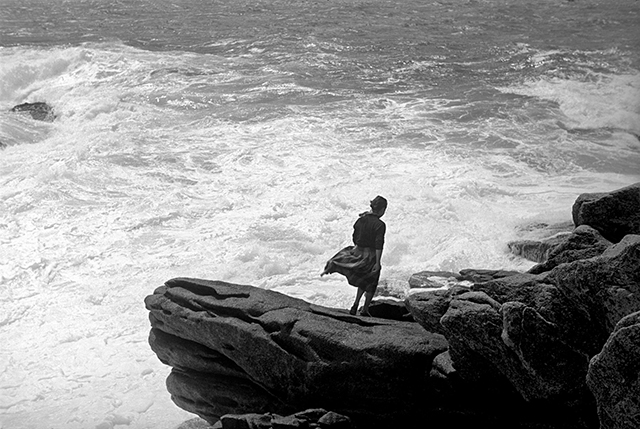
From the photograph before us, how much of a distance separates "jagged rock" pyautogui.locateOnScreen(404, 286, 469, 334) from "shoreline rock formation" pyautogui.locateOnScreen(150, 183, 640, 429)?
2cm

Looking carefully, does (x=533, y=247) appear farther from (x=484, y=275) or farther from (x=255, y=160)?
(x=255, y=160)

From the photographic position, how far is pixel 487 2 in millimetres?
50062

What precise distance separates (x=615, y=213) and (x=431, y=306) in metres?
2.50

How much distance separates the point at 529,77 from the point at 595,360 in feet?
89.6

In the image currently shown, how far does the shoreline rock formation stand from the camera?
6.89 meters

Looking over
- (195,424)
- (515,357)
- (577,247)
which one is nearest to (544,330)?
(515,357)

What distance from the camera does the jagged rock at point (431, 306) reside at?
8.77 metres

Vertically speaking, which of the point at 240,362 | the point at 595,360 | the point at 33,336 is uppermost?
the point at 595,360

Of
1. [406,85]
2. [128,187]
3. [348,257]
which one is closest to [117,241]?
[128,187]

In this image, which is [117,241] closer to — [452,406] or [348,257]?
[348,257]

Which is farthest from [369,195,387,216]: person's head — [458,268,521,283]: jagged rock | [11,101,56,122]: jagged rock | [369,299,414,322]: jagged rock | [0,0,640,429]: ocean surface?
[11,101,56,122]: jagged rock

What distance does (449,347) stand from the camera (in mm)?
8094

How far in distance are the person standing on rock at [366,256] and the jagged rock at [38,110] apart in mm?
20980

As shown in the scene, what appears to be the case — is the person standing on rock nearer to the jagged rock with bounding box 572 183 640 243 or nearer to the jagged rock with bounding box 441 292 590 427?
the jagged rock with bounding box 441 292 590 427
